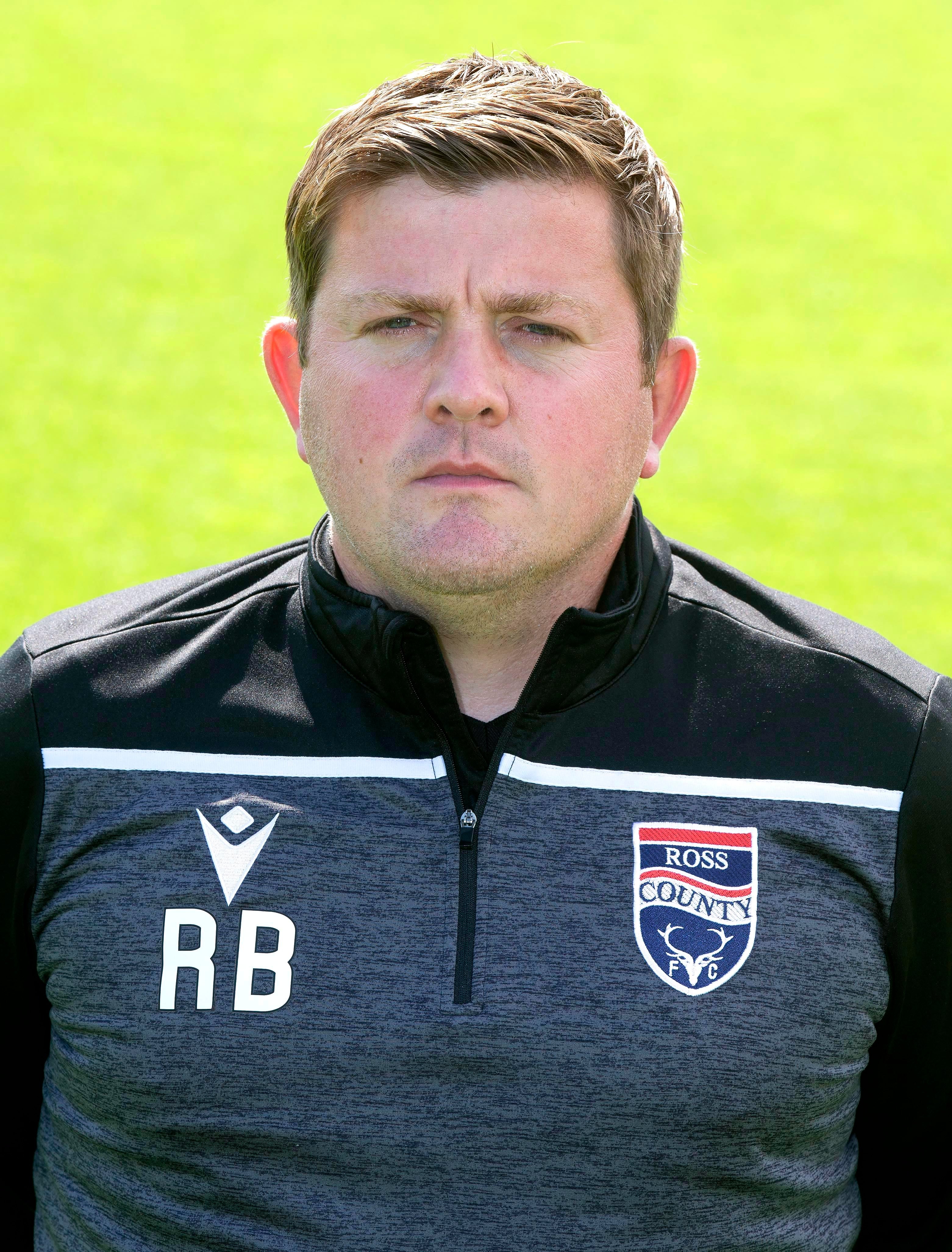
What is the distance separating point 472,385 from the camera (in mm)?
1772

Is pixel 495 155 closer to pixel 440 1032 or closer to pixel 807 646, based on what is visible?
pixel 807 646

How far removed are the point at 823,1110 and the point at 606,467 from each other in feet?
2.86

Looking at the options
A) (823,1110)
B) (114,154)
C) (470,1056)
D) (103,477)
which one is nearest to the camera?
(470,1056)

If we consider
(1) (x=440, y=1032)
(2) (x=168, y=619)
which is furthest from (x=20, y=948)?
(1) (x=440, y=1032)

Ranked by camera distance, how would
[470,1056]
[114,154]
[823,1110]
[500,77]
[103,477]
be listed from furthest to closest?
[114,154], [103,477], [500,77], [823,1110], [470,1056]

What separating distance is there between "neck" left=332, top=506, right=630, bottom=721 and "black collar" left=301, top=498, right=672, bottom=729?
43mm

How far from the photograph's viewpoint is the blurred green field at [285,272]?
6133mm

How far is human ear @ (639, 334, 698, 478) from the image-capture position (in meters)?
2.02

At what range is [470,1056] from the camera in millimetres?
1732

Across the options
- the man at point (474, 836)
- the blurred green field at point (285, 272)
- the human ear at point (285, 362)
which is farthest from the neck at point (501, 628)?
the blurred green field at point (285, 272)

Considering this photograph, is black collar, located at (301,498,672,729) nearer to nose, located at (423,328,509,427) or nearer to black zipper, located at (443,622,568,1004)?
black zipper, located at (443,622,568,1004)

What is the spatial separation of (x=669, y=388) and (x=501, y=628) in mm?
431

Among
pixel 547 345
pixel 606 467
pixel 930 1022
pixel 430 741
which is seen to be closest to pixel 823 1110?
pixel 930 1022

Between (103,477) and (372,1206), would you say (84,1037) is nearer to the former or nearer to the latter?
(372,1206)
